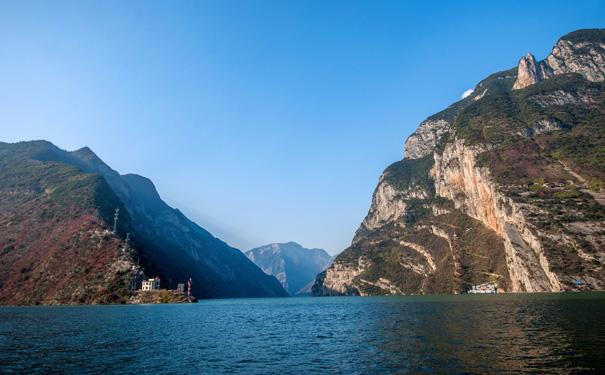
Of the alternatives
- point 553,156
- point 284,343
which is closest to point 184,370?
point 284,343

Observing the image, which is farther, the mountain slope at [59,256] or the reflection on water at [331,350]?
the mountain slope at [59,256]

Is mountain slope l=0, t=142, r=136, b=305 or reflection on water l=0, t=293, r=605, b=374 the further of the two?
mountain slope l=0, t=142, r=136, b=305

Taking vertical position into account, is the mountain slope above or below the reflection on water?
above

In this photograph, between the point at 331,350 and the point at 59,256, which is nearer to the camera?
the point at 331,350

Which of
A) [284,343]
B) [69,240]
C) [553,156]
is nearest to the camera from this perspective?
[284,343]

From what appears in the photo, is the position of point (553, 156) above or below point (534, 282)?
above

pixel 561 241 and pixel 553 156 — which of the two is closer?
pixel 561 241

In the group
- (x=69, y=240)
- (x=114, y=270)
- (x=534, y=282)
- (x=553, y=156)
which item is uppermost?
(x=553, y=156)

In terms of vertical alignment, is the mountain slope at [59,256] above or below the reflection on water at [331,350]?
above

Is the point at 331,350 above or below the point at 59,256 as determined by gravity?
below

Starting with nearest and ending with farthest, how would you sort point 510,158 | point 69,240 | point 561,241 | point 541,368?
1. point 541,368
2. point 561,241
3. point 69,240
4. point 510,158

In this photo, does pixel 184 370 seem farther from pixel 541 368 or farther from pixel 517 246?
pixel 517 246
